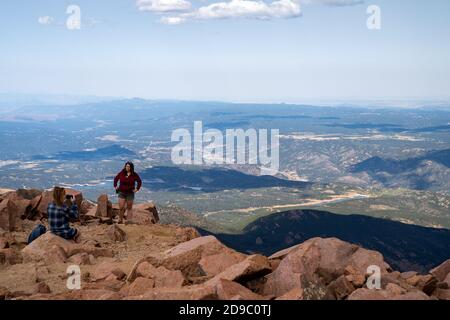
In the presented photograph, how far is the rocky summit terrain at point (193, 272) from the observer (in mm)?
15453

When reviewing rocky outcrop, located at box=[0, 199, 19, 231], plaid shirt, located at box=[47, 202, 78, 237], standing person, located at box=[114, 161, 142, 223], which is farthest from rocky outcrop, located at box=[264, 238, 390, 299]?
rocky outcrop, located at box=[0, 199, 19, 231]

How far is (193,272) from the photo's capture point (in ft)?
63.6

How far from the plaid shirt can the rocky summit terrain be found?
0.56 m

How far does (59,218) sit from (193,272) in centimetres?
977

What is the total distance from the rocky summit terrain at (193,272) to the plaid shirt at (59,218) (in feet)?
1.85

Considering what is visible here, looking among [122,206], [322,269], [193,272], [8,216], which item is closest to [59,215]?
[8,216]

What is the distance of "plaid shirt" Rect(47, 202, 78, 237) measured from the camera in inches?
1013

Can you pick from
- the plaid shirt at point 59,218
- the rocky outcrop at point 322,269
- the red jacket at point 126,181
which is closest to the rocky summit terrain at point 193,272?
the rocky outcrop at point 322,269

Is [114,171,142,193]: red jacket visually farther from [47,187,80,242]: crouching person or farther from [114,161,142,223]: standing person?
[47,187,80,242]: crouching person

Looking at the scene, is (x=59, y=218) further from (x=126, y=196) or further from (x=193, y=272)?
(x=193, y=272)
